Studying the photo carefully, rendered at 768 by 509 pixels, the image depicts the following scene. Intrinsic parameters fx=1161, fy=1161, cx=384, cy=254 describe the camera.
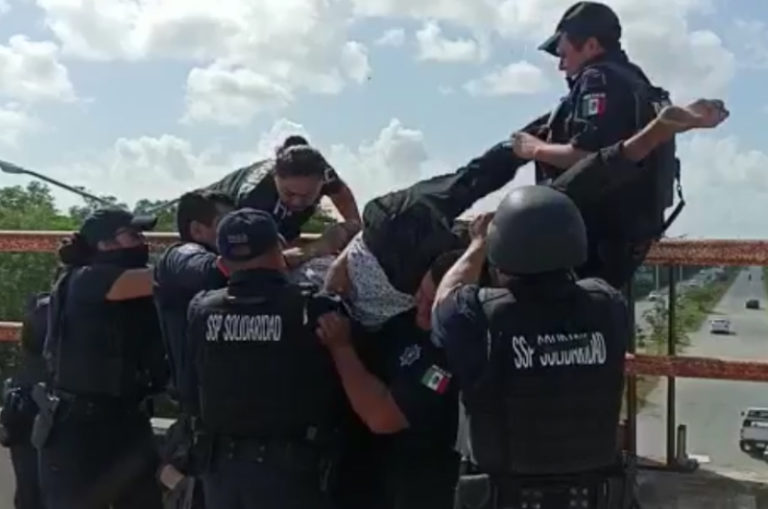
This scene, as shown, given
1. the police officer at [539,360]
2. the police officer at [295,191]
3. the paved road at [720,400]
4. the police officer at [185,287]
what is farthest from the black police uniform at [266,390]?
the paved road at [720,400]

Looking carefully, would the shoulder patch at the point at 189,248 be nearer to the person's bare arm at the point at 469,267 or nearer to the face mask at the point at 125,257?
the face mask at the point at 125,257

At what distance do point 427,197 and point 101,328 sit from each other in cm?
180

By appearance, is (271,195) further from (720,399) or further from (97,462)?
(720,399)

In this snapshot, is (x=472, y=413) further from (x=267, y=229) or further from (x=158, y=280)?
(x=158, y=280)

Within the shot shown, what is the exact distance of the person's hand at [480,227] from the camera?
3.70 m

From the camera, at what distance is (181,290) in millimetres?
4496

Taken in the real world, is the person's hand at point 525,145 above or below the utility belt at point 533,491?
above

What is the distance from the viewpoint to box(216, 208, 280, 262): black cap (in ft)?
13.1

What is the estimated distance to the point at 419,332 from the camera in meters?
3.88

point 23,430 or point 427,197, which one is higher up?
point 427,197

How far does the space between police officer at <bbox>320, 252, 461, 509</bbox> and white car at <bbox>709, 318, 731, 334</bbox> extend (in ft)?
5.85

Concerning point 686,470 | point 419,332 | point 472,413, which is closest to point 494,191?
point 419,332

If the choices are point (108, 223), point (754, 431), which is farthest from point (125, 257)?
point (754, 431)

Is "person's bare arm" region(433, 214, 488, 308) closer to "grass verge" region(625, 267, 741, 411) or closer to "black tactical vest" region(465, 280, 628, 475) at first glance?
"black tactical vest" region(465, 280, 628, 475)
